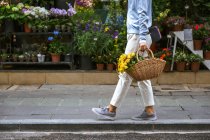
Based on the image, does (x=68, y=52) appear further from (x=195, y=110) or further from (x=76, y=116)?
(x=195, y=110)

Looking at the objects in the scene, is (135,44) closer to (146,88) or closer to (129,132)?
(146,88)

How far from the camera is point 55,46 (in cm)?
1041

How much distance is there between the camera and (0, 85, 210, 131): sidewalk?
22.9 feet

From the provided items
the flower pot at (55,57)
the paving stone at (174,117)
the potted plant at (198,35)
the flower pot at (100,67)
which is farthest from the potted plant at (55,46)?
the paving stone at (174,117)

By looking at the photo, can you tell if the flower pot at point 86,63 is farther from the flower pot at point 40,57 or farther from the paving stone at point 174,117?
the paving stone at point 174,117

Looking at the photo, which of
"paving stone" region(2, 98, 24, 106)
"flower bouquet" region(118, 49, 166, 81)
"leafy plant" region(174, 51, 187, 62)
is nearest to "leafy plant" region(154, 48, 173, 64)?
"leafy plant" region(174, 51, 187, 62)

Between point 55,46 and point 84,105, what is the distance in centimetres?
262

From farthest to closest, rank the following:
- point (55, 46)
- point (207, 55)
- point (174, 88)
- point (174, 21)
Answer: point (174, 21) → point (55, 46) → point (207, 55) → point (174, 88)

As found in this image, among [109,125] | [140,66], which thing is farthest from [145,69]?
[109,125]

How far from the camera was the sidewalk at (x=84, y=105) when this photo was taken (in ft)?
22.9

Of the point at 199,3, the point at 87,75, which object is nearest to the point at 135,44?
the point at 87,75

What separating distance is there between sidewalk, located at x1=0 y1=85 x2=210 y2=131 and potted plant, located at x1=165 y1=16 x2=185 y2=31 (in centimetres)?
136

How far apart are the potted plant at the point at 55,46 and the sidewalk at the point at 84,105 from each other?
726 millimetres

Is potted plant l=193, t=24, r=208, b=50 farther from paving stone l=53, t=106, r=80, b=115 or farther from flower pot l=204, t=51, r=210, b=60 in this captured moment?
paving stone l=53, t=106, r=80, b=115
